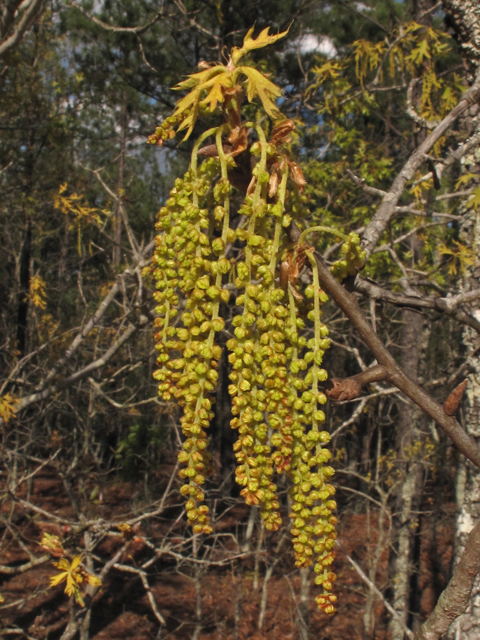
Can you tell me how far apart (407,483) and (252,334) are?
266 inches

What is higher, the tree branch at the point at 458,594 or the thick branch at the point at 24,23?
the thick branch at the point at 24,23

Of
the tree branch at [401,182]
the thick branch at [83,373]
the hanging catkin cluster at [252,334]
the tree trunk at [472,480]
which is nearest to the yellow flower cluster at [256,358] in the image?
the hanging catkin cluster at [252,334]

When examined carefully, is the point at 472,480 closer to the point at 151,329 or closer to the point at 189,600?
the point at 151,329

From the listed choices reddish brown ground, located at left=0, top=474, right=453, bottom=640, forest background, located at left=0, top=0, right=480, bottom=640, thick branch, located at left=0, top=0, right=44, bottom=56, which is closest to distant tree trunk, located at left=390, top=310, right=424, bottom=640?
forest background, located at left=0, top=0, right=480, bottom=640

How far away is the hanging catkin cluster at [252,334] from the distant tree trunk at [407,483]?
5.86m

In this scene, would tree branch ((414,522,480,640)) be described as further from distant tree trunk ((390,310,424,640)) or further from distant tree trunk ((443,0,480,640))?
distant tree trunk ((390,310,424,640))

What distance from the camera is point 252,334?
3.04ft

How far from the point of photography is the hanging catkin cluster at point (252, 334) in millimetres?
888

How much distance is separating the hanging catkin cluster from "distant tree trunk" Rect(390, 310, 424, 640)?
19.2ft

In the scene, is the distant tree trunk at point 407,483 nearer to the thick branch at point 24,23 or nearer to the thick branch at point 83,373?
the thick branch at point 83,373

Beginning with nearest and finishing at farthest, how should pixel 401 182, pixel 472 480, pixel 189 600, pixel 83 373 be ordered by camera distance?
pixel 401 182, pixel 472 480, pixel 83 373, pixel 189 600

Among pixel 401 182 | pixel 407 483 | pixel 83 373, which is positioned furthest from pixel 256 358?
pixel 407 483

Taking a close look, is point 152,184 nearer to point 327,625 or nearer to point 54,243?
point 54,243

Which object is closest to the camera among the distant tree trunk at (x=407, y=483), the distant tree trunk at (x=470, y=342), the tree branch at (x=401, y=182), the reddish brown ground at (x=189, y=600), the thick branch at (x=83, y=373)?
the tree branch at (x=401, y=182)
